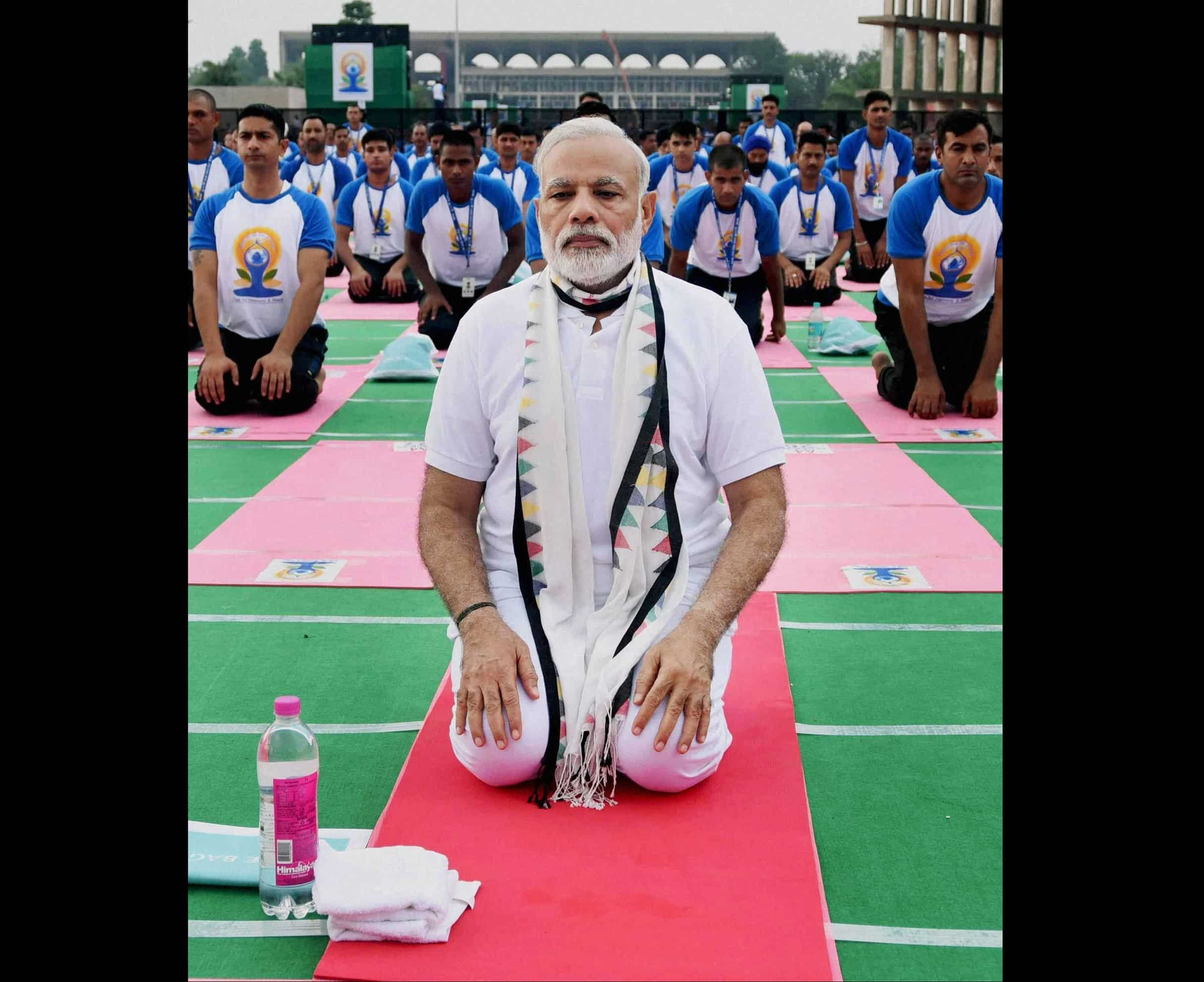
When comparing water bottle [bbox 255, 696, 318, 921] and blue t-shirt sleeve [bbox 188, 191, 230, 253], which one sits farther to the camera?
blue t-shirt sleeve [bbox 188, 191, 230, 253]

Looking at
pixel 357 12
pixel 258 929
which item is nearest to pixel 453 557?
pixel 258 929

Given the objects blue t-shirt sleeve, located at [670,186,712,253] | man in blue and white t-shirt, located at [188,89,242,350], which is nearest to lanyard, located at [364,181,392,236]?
man in blue and white t-shirt, located at [188,89,242,350]

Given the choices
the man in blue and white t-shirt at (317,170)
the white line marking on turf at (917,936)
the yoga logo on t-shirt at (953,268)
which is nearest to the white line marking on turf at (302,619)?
the white line marking on turf at (917,936)

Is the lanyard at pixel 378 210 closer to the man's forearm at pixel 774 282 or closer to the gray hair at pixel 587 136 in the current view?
the man's forearm at pixel 774 282

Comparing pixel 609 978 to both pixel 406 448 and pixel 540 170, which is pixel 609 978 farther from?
pixel 406 448

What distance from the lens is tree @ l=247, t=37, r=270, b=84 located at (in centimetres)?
10862

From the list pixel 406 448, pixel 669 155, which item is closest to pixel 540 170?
pixel 406 448

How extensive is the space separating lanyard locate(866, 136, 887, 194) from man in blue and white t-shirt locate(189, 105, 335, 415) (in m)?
8.16

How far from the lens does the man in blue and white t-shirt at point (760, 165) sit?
13.5 metres

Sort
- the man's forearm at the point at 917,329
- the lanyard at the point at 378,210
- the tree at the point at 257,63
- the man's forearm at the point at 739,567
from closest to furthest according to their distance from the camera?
the man's forearm at the point at 739,567 < the man's forearm at the point at 917,329 < the lanyard at the point at 378,210 < the tree at the point at 257,63

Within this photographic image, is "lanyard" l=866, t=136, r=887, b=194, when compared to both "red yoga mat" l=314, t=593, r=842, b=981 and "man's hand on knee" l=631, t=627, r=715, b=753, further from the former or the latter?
"man's hand on knee" l=631, t=627, r=715, b=753

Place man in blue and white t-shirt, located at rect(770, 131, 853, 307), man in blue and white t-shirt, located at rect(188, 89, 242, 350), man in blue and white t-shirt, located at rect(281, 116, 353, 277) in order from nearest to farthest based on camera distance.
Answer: man in blue and white t-shirt, located at rect(188, 89, 242, 350), man in blue and white t-shirt, located at rect(770, 131, 853, 307), man in blue and white t-shirt, located at rect(281, 116, 353, 277)

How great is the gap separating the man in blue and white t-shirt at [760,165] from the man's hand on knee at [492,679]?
34.4 ft
